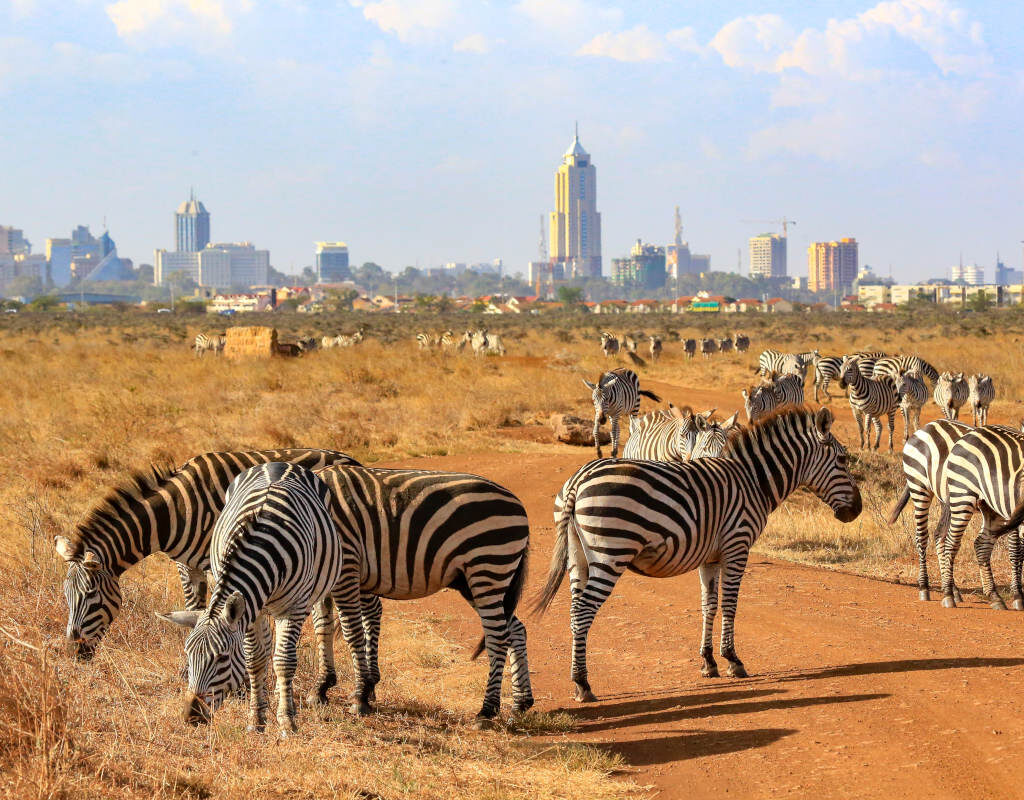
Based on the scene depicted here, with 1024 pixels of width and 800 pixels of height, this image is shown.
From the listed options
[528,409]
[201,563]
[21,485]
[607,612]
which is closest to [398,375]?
[528,409]

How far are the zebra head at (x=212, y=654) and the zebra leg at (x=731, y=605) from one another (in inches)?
151

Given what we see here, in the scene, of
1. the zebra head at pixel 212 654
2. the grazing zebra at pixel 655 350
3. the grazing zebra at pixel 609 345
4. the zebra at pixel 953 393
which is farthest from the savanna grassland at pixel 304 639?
the grazing zebra at pixel 655 350

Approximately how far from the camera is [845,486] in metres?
9.23

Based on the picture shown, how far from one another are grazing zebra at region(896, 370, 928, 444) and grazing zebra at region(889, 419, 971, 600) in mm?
13419

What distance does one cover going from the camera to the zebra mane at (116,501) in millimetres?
7395

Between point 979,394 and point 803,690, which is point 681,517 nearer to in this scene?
point 803,690

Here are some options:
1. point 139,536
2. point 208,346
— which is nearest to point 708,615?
point 139,536

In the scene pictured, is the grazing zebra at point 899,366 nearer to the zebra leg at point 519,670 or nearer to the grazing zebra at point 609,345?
the grazing zebra at point 609,345

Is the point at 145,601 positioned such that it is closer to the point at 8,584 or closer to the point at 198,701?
the point at 8,584

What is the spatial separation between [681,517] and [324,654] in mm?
2578

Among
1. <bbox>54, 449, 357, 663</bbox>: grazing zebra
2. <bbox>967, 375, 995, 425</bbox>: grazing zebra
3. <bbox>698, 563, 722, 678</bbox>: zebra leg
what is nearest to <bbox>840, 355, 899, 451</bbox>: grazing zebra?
<bbox>967, 375, 995, 425</bbox>: grazing zebra

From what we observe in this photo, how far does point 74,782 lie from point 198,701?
2.06ft

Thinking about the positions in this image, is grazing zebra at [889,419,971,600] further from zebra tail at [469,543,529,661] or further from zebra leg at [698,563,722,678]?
zebra tail at [469,543,529,661]

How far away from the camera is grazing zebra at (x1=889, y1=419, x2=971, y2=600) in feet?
34.8
